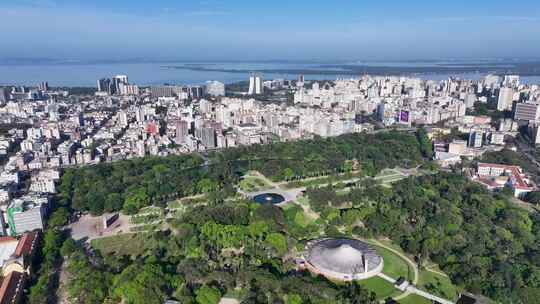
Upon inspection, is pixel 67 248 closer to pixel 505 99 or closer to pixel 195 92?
pixel 195 92

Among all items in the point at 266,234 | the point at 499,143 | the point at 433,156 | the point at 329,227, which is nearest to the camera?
the point at 266,234

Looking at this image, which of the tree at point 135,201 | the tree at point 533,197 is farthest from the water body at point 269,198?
the tree at point 533,197

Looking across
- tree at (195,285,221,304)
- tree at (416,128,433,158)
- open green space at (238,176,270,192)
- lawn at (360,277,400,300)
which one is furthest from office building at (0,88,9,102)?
lawn at (360,277,400,300)

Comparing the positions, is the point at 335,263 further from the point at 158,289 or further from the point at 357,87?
the point at 357,87

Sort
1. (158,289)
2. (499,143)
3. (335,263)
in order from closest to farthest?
(158,289) → (335,263) → (499,143)

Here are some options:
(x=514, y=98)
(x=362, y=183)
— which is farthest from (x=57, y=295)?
(x=514, y=98)

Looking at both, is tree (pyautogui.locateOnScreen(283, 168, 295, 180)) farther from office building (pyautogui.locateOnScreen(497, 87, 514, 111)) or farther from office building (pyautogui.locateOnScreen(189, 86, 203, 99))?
office building (pyautogui.locateOnScreen(189, 86, 203, 99))

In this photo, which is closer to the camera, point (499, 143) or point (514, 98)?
point (499, 143)
